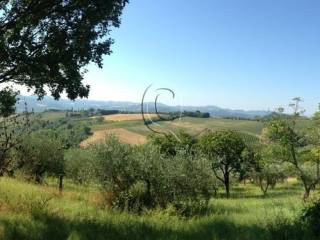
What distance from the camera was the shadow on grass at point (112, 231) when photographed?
1074cm

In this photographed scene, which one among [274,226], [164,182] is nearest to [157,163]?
[164,182]

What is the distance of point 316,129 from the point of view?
4247 centimetres

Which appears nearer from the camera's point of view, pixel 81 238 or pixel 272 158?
pixel 81 238

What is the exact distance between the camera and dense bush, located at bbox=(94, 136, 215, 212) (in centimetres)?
2325

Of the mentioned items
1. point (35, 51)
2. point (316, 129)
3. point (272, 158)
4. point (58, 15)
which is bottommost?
point (272, 158)

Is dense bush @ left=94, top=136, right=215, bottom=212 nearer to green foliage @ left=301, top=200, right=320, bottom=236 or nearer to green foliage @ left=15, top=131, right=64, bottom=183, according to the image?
Answer: green foliage @ left=301, top=200, right=320, bottom=236

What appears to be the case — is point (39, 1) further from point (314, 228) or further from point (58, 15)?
point (314, 228)

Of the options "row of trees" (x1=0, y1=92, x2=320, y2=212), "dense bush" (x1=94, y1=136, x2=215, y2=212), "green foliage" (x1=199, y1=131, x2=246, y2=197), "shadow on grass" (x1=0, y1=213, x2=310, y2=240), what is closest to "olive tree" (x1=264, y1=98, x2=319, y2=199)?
"row of trees" (x1=0, y1=92, x2=320, y2=212)

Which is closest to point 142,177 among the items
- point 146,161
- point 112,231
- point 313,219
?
point 146,161

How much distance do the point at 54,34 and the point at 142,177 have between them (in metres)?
10.8

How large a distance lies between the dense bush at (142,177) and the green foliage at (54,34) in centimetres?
928

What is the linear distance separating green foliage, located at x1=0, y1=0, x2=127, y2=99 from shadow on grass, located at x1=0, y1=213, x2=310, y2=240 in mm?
4631

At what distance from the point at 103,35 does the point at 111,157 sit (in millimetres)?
10143

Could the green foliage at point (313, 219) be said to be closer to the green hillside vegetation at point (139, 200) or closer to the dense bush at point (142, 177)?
the green hillside vegetation at point (139, 200)
